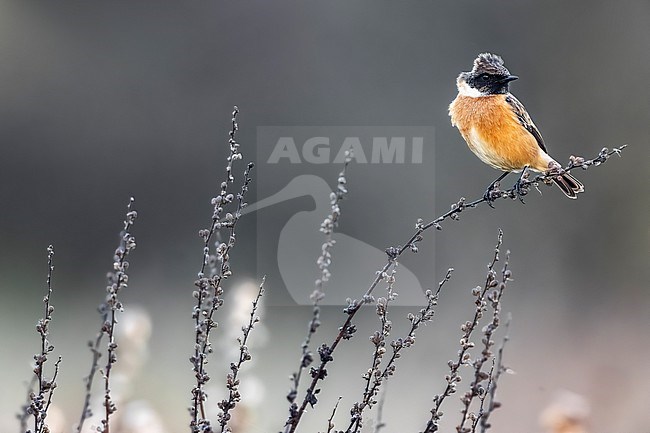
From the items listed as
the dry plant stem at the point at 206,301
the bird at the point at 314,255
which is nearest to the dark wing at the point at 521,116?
the dry plant stem at the point at 206,301

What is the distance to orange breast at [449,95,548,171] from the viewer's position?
111cm

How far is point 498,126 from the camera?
112 cm

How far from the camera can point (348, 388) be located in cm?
186

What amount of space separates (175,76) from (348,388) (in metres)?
1.17

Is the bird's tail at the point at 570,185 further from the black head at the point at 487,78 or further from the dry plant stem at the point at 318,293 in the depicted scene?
the dry plant stem at the point at 318,293

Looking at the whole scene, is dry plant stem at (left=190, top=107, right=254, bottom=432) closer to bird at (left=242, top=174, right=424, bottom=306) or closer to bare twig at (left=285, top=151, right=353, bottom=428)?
bare twig at (left=285, top=151, right=353, bottom=428)

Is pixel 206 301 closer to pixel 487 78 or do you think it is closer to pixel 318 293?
pixel 318 293

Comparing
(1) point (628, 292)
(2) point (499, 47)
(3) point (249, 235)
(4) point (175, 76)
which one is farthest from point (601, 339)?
(4) point (175, 76)

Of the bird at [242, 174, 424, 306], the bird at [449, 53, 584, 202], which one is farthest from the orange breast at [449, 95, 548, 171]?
the bird at [242, 174, 424, 306]

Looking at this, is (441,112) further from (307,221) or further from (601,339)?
(601,339)

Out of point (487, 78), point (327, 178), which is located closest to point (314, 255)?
point (327, 178)

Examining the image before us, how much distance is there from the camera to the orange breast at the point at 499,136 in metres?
1.11

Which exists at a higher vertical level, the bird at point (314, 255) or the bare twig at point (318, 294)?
the bird at point (314, 255)

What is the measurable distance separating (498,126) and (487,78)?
93mm
